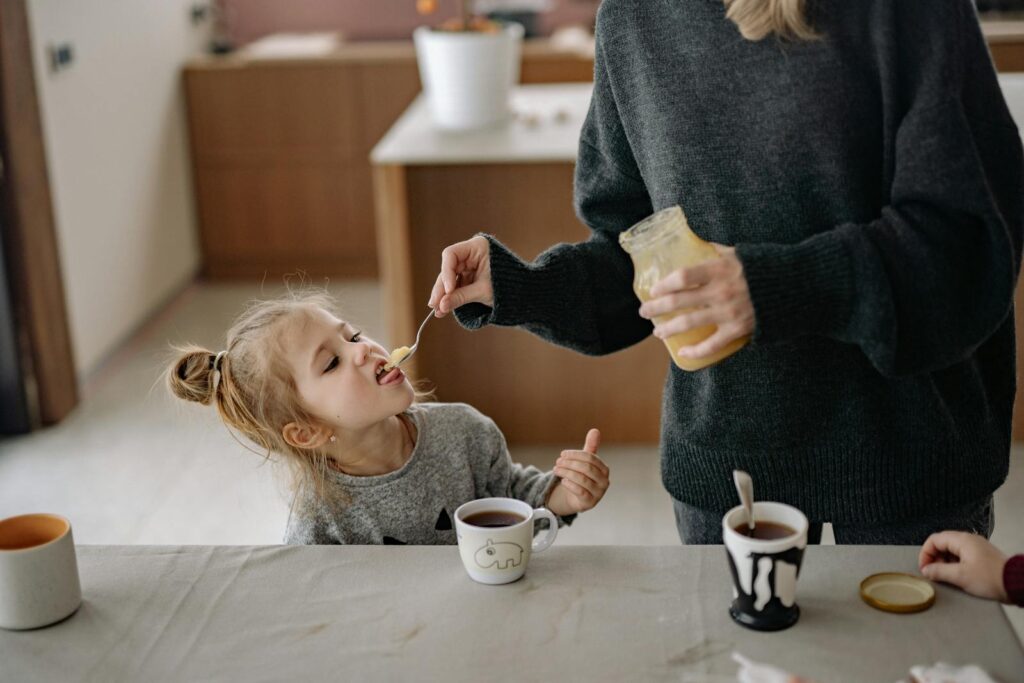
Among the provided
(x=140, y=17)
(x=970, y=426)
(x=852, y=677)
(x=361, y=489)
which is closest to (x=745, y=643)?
(x=852, y=677)

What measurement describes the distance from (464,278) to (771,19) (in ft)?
1.39

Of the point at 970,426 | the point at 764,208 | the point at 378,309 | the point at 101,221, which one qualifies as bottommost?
the point at 378,309

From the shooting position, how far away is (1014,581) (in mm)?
1149

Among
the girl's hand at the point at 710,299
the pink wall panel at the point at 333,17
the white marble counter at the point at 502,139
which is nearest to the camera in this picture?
the girl's hand at the point at 710,299

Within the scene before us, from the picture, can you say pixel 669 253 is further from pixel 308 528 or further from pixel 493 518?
pixel 308 528

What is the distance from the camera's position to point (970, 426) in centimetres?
132

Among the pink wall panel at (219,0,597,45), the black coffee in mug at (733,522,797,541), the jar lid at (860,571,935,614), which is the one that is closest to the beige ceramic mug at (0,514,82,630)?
the black coffee in mug at (733,522,797,541)

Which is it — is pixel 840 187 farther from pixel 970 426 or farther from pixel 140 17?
pixel 140 17

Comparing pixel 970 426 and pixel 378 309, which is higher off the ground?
pixel 970 426

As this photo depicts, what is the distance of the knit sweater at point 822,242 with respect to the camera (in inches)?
44.1

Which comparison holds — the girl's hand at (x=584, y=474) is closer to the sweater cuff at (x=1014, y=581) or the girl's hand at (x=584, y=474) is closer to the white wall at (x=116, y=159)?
the sweater cuff at (x=1014, y=581)

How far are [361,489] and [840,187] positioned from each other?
0.70m

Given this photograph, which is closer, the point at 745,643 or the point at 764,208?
the point at 745,643

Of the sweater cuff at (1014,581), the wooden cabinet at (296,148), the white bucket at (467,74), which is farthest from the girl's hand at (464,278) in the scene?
the wooden cabinet at (296,148)
